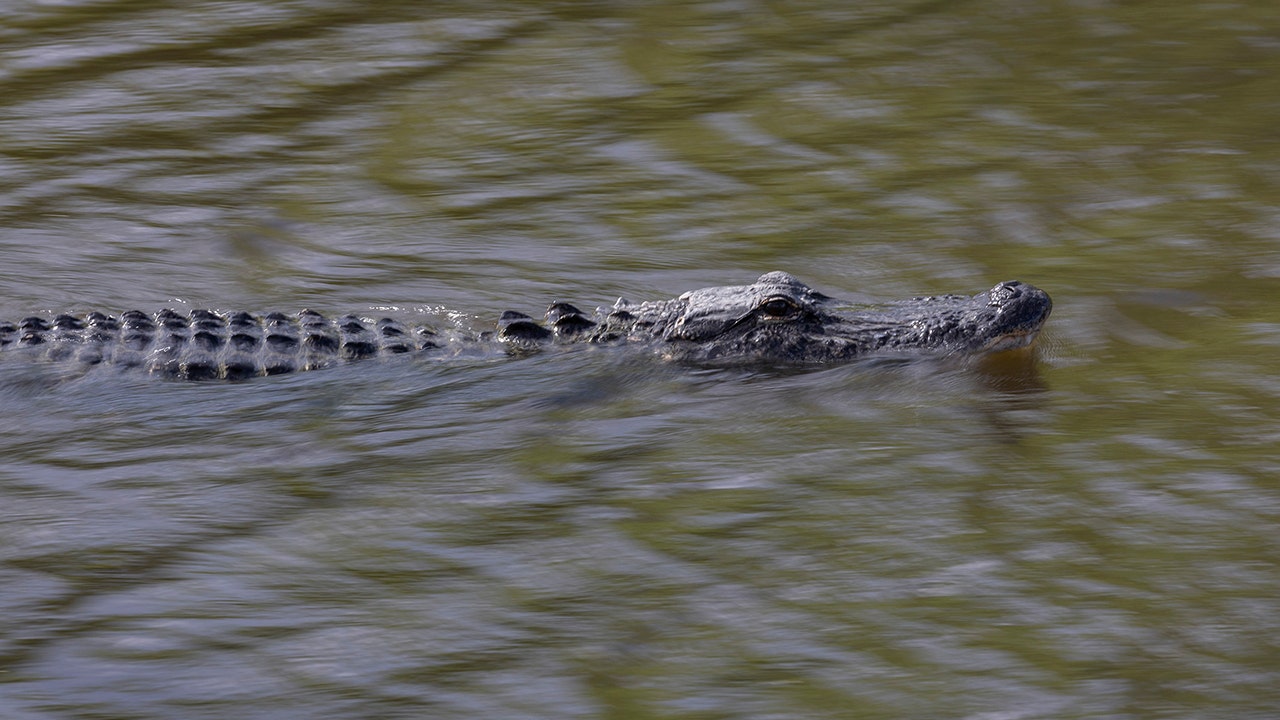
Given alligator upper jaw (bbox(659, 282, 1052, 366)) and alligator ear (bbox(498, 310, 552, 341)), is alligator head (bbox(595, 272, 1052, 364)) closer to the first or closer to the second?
alligator upper jaw (bbox(659, 282, 1052, 366))

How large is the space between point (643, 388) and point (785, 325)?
0.53 m

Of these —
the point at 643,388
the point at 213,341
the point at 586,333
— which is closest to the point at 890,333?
the point at 643,388

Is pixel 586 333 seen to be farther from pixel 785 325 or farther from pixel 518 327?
pixel 785 325

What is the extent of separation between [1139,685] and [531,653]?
129 centimetres

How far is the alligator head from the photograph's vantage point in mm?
5117

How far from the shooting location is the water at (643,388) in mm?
3471

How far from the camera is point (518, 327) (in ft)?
17.3

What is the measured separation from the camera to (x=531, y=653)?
11.4 ft

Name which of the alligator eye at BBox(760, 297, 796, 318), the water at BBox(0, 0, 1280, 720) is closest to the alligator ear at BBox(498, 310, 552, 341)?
the water at BBox(0, 0, 1280, 720)

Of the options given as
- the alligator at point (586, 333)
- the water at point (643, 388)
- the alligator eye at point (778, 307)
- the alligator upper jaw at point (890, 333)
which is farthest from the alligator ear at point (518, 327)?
the alligator eye at point (778, 307)

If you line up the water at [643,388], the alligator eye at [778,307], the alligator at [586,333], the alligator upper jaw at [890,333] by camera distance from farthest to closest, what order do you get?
the alligator eye at [778,307], the alligator at [586,333], the alligator upper jaw at [890,333], the water at [643,388]

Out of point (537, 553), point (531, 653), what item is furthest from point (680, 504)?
point (531, 653)

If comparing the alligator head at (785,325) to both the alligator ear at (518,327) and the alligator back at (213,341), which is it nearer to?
the alligator ear at (518,327)

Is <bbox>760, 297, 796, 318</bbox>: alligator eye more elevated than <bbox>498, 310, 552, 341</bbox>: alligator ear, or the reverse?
<bbox>760, 297, 796, 318</bbox>: alligator eye
